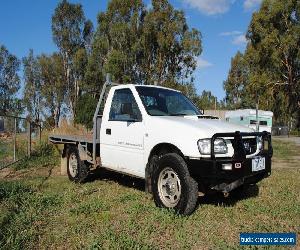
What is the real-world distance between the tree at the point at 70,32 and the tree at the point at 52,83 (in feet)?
9.72

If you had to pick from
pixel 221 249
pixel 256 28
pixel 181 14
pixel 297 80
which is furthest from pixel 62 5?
pixel 221 249

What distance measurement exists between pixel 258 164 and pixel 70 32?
44.1m

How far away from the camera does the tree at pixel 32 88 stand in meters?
59.8

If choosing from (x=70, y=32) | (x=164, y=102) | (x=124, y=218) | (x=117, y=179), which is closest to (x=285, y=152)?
(x=117, y=179)

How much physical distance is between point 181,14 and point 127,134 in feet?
112

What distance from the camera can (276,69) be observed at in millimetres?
37438

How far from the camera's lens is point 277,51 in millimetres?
35812

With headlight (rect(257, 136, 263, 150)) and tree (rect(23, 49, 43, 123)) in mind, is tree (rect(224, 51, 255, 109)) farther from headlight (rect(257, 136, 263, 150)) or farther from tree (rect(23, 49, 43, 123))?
headlight (rect(257, 136, 263, 150))

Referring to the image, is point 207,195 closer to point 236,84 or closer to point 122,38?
point 122,38

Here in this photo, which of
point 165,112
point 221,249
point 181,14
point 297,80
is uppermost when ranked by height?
point 181,14

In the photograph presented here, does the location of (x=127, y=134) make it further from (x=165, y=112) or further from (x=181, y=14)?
(x=181, y=14)

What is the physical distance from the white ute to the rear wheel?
0.41 meters

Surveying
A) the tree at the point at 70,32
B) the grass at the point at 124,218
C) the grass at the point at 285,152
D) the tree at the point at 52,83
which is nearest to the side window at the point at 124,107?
the grass at the point at 124,218

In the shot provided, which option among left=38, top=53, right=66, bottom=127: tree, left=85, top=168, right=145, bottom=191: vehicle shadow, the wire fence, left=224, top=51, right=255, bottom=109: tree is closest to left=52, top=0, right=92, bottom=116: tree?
left=38, top=53, right=66, bottom=127: tree
